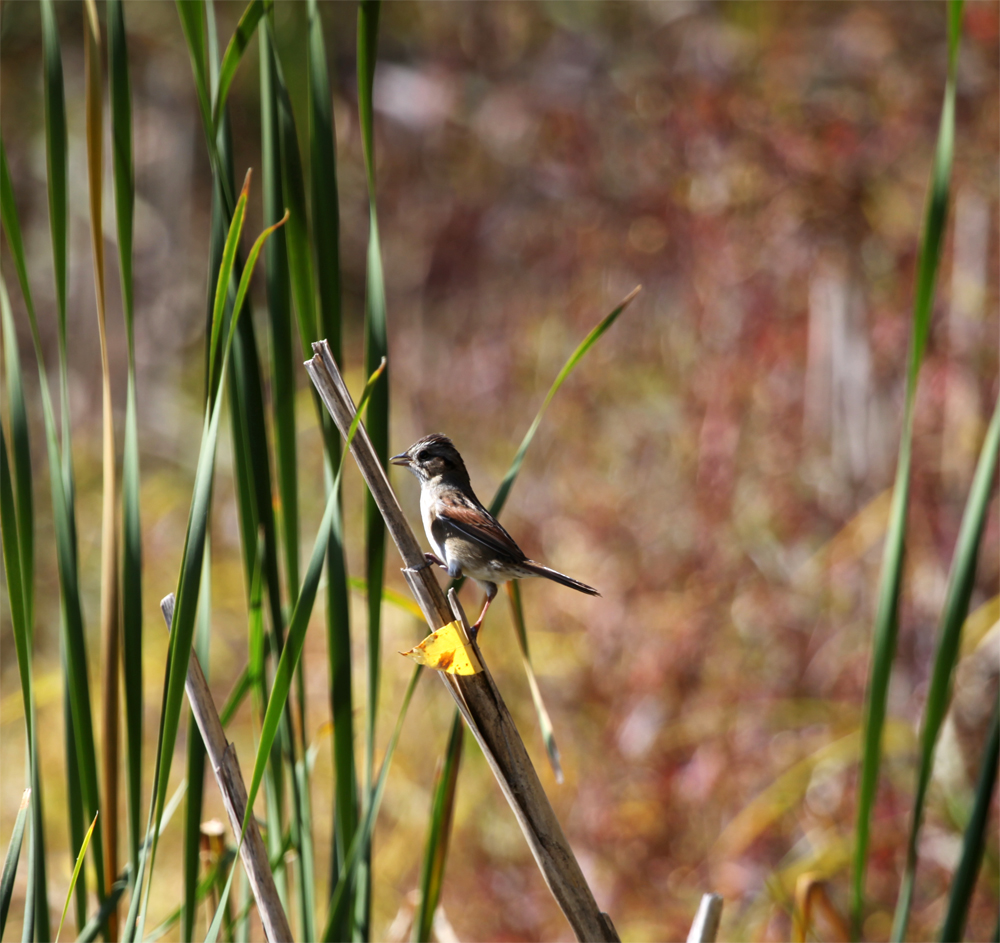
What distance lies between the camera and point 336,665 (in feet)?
3.75

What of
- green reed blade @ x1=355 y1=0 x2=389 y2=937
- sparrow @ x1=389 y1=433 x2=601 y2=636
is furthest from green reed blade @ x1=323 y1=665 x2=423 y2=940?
sparrow @ x1=389 y1=433 x2=601 y2=636

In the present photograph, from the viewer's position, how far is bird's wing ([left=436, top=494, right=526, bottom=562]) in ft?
4.71

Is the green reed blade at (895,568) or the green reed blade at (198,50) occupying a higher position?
the green reed blade at (198,50)

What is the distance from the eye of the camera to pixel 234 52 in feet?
3.70

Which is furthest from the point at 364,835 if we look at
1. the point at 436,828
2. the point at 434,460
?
the point at 434,460

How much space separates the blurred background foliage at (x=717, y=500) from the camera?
3.35 m

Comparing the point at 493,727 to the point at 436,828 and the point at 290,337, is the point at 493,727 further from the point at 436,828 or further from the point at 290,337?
the point at 290,337

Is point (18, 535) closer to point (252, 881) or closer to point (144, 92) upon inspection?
point (252, 881)

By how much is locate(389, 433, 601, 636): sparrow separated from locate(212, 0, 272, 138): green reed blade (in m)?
0.52

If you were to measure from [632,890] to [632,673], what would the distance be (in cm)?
73

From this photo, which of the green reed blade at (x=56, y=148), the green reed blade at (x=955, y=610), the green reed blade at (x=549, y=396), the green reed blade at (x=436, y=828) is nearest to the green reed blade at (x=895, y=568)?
the green reed blade at (x=955, y=610)

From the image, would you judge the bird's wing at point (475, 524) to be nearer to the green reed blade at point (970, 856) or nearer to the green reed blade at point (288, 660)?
the green reed blade at point (288, 660)

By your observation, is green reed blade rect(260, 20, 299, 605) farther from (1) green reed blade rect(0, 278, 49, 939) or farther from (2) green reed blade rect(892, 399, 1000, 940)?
(2) green reed blade rect(892, 399, 1000, 940)

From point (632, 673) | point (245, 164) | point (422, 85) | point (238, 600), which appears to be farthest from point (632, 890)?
point (245, 164)
